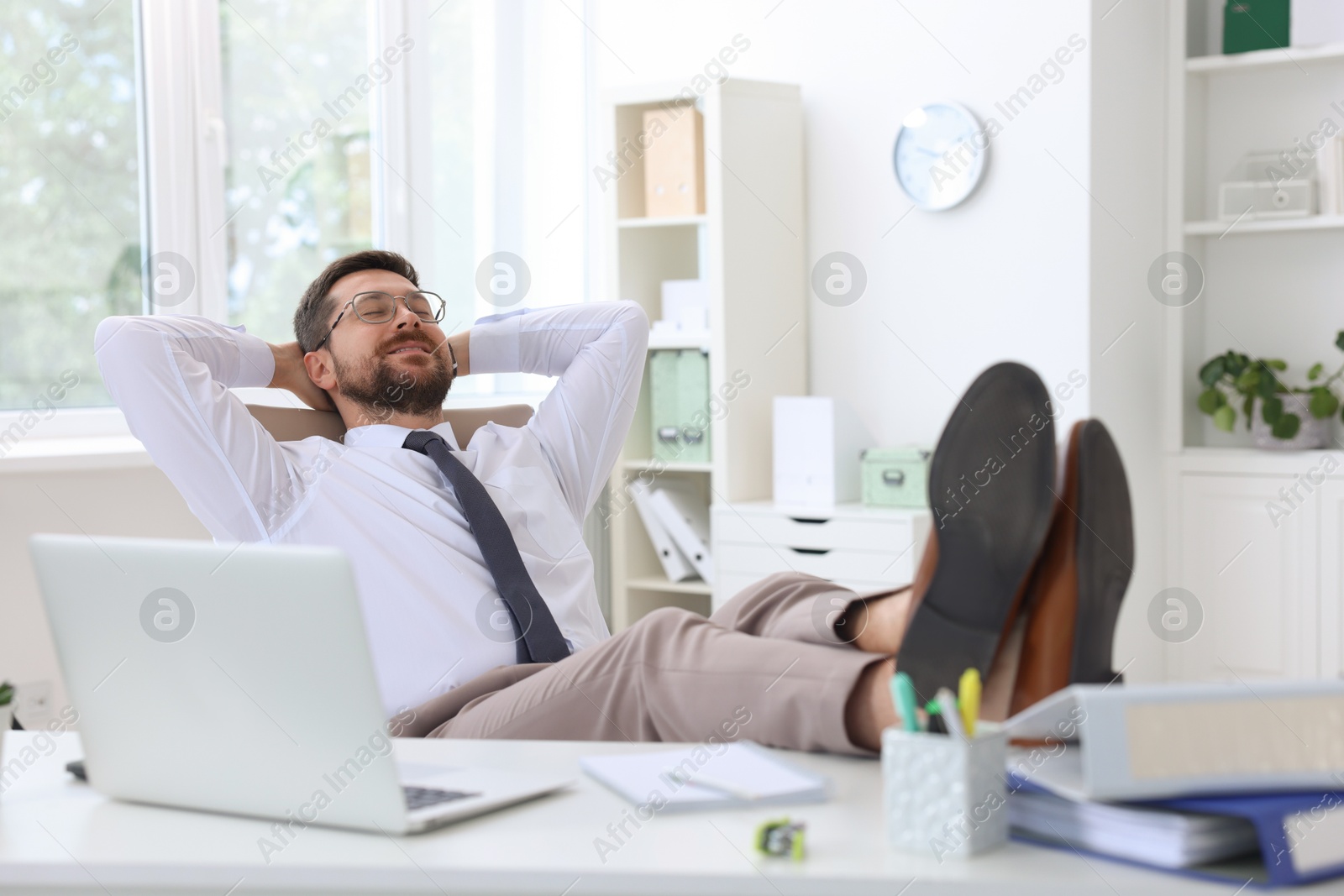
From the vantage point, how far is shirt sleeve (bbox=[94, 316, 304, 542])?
1842 mm

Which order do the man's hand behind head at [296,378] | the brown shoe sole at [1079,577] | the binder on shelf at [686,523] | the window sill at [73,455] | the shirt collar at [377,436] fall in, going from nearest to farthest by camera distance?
the brown shoe sole at [1079,577] → the shirt collar at [377,436] → the man's hand behind head at [296,378] → the window sill at [73,455] → the binder on shelf at [686,523]

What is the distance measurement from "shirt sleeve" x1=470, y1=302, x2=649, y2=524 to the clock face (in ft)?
4.18

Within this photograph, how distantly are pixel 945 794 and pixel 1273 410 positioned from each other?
106 inches

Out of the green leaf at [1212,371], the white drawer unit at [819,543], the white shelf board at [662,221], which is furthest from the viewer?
the white shelf board at [662,221]

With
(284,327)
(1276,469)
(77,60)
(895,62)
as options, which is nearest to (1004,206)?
(895,62)

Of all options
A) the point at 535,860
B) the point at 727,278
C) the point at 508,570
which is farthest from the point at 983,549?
the point at 727,278

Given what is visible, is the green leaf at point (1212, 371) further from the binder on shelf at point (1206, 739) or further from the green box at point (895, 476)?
the binder on shelf at point (1206, 739)

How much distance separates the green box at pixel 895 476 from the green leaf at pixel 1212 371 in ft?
2.53

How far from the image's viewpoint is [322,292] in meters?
2.18

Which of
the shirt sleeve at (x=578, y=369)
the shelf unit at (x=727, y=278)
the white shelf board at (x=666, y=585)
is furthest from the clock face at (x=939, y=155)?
the shirt sleeve at (x=578, y=369)

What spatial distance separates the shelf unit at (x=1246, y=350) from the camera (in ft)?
10.2

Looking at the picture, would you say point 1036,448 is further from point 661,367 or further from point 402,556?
point 661,367

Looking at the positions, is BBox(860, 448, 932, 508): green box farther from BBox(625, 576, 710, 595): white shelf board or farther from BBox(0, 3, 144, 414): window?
BBox(0, 3, 144, 414): window

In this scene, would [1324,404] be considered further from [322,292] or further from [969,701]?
[969,701]
